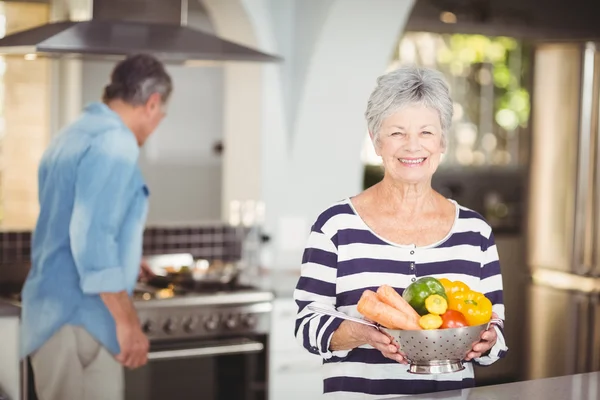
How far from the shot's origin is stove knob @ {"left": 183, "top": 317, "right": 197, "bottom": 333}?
13.6ft

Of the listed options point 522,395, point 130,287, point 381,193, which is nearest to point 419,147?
point 381,193

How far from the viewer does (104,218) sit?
344cm

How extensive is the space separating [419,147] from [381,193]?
173 mm

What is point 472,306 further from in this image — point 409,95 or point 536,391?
point 409,95

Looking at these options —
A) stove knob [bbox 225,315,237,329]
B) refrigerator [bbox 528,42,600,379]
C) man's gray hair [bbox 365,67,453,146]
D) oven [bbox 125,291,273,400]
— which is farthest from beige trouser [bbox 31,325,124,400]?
refrigerator [bbox 528,42,600,379]

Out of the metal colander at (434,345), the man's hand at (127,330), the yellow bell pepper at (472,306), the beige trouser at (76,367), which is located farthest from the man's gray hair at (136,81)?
the yellow bell pepper at (472,306)

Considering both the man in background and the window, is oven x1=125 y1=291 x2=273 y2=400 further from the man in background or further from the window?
the window

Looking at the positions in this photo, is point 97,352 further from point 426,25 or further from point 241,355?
point 426,25

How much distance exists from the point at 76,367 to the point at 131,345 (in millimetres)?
216

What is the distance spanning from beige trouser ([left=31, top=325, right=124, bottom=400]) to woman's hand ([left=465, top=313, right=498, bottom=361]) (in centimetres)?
176

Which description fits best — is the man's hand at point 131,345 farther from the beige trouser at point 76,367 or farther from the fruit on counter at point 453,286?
the fruit on counter at point 453,286

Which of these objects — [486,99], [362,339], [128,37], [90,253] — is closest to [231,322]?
[90,253]

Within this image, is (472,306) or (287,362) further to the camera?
(287,362)

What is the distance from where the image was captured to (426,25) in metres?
5.33
